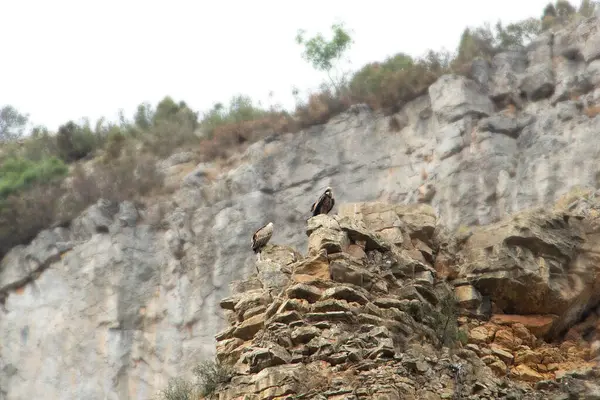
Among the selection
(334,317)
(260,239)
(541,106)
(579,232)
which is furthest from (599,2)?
(334,317)

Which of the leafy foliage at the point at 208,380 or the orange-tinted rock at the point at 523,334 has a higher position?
the leafy foliage at the point at 208,380

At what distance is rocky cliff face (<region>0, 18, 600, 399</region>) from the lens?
31.7 meters

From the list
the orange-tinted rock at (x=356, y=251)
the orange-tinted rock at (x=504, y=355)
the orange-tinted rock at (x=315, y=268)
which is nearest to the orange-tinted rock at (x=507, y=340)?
the orange-tinted rock at (x=504, y=355)

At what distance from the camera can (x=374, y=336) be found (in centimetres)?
2053

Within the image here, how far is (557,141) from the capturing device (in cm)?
3122

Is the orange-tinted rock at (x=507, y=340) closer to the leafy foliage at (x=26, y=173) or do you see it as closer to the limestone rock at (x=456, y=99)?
the limestone rock at (x=456, y=99)

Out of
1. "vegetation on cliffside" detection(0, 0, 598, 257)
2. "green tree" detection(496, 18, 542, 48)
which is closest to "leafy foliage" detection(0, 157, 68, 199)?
"vegetation on cliffside" detection(0, 0, 598, 257)

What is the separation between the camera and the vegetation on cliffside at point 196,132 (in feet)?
123

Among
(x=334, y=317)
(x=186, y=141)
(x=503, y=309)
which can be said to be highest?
(x=186, y=141)

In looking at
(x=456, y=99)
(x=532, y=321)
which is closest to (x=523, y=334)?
(x=532, y=321)

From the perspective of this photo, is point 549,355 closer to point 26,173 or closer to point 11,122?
point 26,173

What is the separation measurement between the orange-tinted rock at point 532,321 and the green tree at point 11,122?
36140 mm

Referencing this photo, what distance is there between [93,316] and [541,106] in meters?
14.5

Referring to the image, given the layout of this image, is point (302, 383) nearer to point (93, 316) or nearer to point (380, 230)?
point (380, 230)
